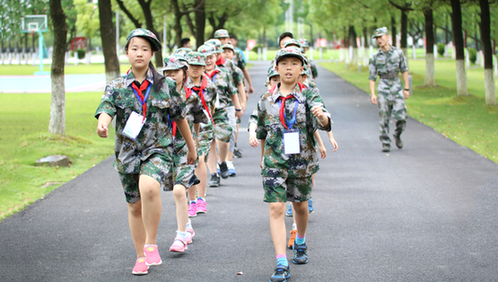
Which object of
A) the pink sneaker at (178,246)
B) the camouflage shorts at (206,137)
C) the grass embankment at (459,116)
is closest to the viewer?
the pink sneaker at (178,246)

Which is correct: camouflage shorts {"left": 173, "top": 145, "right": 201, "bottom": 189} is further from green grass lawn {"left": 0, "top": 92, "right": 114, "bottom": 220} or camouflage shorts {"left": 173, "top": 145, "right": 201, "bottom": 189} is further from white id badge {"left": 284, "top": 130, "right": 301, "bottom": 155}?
green grass lawn {"left": 0, "top": 92, "right": 114, "bottom": 220}

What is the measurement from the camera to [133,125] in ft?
14.9

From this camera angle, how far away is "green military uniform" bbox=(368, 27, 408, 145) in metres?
10.8

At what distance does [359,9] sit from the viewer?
32344 mm

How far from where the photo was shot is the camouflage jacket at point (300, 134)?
4836 mm

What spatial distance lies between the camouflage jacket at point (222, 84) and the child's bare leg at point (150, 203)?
3.46m

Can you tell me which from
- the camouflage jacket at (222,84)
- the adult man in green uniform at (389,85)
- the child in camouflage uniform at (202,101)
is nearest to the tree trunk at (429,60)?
the adult man in green uniform at (389,85)

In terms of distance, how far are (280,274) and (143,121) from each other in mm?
1586

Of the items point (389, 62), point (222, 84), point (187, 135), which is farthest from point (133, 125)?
point (389, 62)

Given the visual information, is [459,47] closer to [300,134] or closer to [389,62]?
[389,62]

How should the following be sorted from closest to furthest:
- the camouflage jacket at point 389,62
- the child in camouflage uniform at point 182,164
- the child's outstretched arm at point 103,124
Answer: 1. the child's outstretched arm at point 103,124
2. the child in camouflage uniform at point 182,164
3. the camouflage jacket at point 389,62

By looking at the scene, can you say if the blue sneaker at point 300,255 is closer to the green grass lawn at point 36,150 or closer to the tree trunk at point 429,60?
the green grass lawn at point 36,150

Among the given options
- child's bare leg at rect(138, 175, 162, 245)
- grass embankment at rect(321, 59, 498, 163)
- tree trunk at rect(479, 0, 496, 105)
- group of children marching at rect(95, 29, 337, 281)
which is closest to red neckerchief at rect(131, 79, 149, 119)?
group of children marching at rect(95, 29, 337, 281)

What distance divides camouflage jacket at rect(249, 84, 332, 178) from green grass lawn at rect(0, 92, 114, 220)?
3710 millimetres
